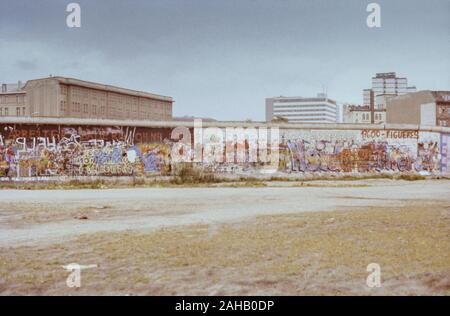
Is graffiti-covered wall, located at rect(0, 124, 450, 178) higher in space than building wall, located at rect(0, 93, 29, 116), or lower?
lower

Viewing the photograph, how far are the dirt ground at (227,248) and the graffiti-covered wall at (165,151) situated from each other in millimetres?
10877

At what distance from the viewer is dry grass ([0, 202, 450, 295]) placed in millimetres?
6137

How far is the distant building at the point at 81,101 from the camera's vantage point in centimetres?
4625

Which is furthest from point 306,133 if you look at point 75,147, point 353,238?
point 353,238

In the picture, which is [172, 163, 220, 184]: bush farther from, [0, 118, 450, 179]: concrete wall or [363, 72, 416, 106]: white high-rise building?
[363, 72, 416, 106]: white high-rise building

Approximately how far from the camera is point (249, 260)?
744 centimetres

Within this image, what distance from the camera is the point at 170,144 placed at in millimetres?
26328

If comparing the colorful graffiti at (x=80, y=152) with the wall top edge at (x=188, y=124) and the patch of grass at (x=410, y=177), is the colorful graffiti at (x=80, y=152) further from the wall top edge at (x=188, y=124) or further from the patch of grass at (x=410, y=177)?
the patch of grass at (x=410, y=177)

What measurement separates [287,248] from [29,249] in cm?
411

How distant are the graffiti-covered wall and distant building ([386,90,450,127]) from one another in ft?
123

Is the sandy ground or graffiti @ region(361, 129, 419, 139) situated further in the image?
graffiti @ region(361, 129, 419, 139)

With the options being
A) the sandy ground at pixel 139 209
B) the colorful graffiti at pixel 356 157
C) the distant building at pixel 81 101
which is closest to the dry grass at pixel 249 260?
the sandy ground at pixel 139 209

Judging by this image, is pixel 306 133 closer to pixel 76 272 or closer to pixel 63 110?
pixel 76 272

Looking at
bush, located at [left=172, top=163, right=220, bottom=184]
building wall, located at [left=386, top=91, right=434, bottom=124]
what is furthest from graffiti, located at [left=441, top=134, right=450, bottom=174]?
building wall, located at [left=386, top=91, right=434, bottom=124]
